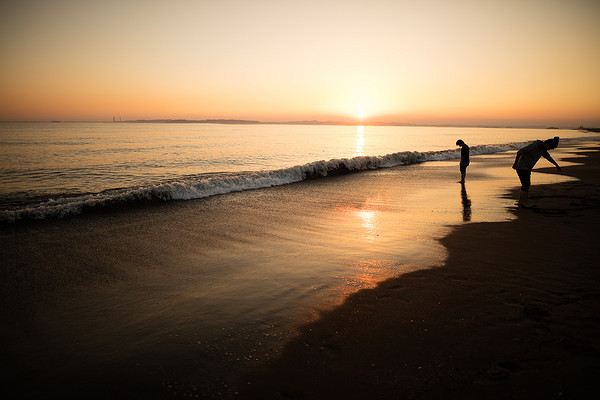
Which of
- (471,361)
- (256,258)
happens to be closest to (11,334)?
(256,258)

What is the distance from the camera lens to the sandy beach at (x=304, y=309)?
2828 millimetres

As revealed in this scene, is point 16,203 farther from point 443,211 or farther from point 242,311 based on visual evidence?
point 443,211

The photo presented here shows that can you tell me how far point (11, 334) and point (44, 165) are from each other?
74.6 feet

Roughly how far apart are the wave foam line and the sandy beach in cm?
94

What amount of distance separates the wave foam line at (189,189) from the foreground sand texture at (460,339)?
9.24 m

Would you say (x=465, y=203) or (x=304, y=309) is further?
(x=465, y=203)

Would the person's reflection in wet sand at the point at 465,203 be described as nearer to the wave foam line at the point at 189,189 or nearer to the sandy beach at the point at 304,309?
the sandy beach at the point at 304,309

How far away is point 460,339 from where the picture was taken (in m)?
3.30

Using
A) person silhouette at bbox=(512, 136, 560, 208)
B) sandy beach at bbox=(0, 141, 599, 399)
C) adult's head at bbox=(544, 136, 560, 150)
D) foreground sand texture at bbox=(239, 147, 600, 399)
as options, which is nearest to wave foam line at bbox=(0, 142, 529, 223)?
sandy beach at bbox=(0, 141, 599, 399)

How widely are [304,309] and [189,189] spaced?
9.73 m

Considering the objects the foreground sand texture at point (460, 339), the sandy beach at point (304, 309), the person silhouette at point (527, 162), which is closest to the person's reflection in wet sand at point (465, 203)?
the sandy beach at point (304, 309)

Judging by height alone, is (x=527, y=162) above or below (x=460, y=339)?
above

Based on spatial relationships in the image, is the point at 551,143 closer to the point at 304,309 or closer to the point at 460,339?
the point at 460,339

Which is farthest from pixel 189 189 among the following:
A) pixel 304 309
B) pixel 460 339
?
pixel 460 339
